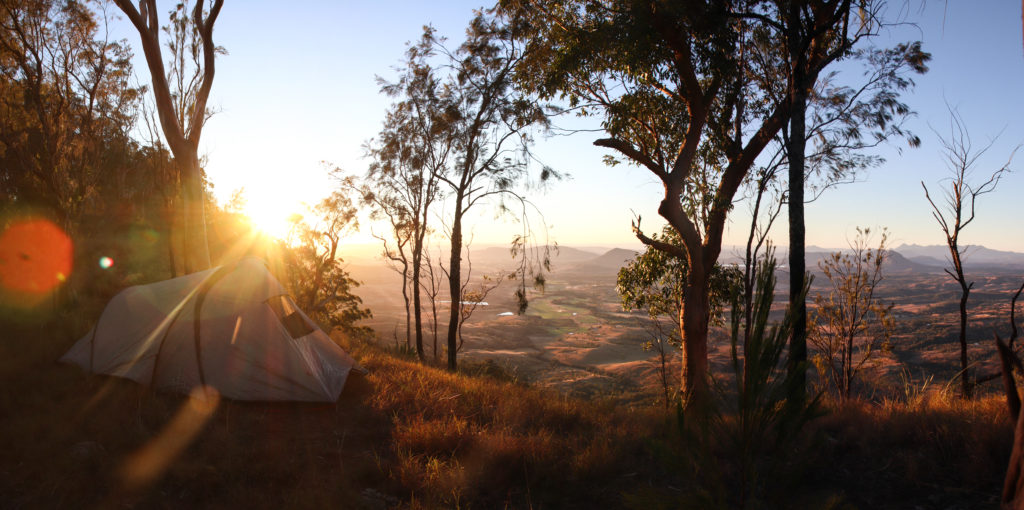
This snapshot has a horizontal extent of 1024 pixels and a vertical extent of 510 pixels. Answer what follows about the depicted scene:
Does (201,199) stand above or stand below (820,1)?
below

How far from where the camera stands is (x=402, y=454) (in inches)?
233

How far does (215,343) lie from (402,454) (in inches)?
159

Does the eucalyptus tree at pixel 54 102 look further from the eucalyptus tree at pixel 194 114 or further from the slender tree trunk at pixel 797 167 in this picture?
the slender tree trunk at pixel 797 167

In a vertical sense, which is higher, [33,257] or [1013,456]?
[33,257]

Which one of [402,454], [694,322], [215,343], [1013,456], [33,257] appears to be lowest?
[402,454]

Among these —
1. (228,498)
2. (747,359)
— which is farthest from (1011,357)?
(228,498)

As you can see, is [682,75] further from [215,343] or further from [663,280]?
[215,343]

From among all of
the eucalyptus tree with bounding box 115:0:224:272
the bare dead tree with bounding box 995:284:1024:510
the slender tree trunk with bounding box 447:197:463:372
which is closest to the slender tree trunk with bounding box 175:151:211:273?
the eucalyptus tree with bounding box 115:0:224:272

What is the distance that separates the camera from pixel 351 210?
93.6 feet

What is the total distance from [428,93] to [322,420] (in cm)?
1614

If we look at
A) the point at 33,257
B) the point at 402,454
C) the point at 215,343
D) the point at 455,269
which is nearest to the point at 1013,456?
the point at 402,454

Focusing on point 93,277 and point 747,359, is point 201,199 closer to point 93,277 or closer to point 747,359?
point 93,277

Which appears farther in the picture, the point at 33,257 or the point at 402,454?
the point at 33,257

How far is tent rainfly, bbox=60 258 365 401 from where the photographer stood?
771 centimetres
